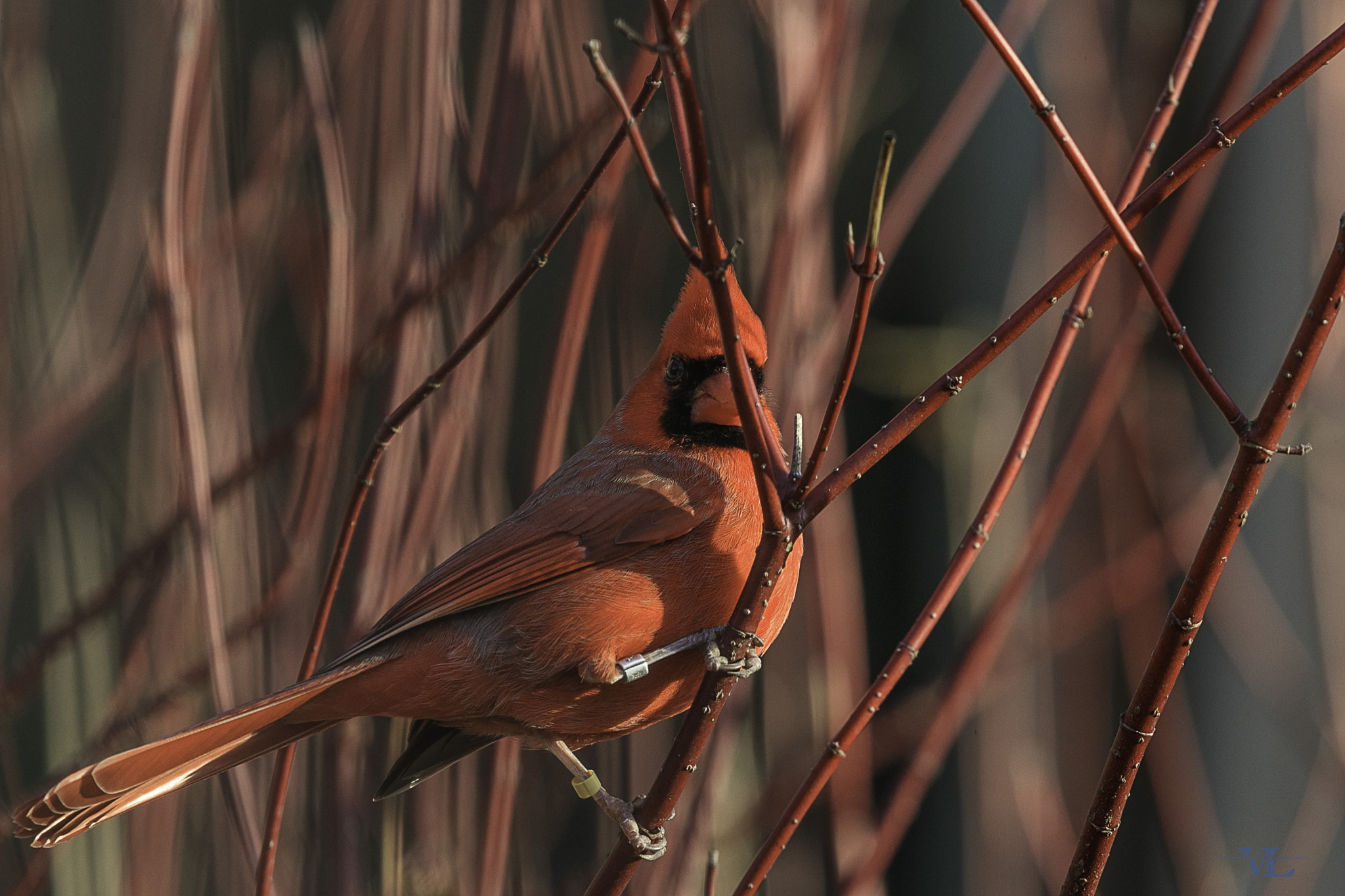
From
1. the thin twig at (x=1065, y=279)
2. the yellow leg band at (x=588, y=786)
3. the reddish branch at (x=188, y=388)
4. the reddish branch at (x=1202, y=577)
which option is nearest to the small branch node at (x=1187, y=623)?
the reddish branch at (x=1202, y=577)

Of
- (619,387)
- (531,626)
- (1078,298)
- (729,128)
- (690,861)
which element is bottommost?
(690,861)

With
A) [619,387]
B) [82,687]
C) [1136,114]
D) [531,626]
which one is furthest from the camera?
[1136,114]

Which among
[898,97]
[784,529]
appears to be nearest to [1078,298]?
[784,529]

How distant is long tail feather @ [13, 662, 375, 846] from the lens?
1340 millimetres

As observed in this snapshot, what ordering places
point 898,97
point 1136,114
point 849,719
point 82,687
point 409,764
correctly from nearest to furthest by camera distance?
point 849,719 < point 409,764 < point 82,687 < point 898,97 < point 1136,114

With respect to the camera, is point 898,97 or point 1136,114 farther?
point 1136,114

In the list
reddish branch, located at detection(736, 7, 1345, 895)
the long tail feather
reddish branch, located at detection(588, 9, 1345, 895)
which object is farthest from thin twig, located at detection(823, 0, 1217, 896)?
the long tail feather

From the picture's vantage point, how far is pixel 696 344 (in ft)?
5.70

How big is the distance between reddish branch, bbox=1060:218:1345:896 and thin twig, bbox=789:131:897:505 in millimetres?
334

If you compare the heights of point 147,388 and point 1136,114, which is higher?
point 1136,114

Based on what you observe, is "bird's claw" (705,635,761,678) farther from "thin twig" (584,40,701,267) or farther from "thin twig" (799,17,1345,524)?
"thin twig" (584,40,701,267)

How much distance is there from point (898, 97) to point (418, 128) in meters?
1.84

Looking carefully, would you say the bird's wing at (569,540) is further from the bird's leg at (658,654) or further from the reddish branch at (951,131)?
the reddish branch at (951,131)

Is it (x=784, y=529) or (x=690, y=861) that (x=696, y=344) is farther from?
(x=690, y=861)
